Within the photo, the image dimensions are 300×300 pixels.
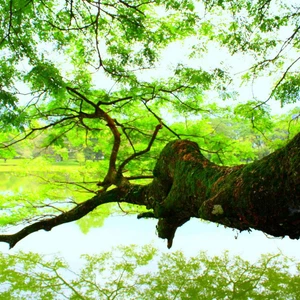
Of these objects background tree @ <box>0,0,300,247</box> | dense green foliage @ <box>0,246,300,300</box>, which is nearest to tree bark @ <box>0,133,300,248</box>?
background tree @ <box>0,0,300,247</box>

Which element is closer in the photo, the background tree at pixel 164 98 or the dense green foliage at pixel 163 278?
the background tree at pixel 164 98

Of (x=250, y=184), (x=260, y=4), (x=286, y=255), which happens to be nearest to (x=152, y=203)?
(x=250, y=184)

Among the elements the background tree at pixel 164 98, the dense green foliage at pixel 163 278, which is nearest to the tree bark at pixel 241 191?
the background tree at pixel 164 98

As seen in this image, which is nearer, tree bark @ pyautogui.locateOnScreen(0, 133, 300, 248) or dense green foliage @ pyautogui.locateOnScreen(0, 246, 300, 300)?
tree bark @ pyautogui.locateOnScreen(0, 133, 300, 248)

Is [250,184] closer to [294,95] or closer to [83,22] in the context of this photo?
[294,95]

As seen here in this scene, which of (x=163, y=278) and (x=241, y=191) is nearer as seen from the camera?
(x=241, y=191)

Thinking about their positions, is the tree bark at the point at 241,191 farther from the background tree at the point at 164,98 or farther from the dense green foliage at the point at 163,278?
the dense green foliage at the point at 163,278

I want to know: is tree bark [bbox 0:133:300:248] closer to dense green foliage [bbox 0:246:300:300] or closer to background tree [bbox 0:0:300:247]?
background tree [bbox 0:0:300:247]

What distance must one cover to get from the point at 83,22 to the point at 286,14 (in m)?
2.30

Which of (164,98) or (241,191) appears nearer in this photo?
(241,191)

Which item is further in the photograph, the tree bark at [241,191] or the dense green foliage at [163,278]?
the dense green foliage at [163,278]

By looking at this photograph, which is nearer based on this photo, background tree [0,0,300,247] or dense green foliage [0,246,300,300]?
background tree [0,0,300,247]

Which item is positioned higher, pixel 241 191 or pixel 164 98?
pixel 164 98

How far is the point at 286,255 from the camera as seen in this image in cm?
654
